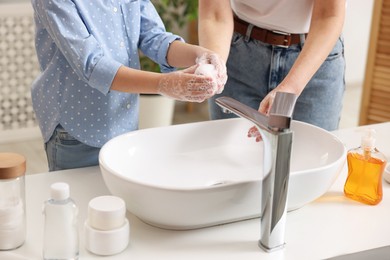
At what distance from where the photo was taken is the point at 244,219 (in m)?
1.17

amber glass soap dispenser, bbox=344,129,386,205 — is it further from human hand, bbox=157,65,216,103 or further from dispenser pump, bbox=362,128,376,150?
human hand, bbox=157,65,216,103

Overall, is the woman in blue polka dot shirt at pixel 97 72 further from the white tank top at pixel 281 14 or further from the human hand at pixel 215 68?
the white tank top at pixel 281 14

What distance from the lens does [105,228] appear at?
1021 mm

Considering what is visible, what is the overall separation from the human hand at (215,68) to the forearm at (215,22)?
0.24 metres

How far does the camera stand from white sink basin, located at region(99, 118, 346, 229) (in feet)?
3.48

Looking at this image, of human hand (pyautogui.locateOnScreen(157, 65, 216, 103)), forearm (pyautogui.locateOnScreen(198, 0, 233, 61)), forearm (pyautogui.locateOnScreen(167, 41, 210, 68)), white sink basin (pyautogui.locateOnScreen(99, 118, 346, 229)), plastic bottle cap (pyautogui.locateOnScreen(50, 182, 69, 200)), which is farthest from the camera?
forearm (pyautogui.locateOnScreen(198, 0, 233, 61))

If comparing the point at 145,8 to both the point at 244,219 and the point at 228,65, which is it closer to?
the point at 228,65

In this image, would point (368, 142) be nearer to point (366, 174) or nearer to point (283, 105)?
point (366, 174)

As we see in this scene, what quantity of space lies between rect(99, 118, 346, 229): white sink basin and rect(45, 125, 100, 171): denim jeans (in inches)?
8.9

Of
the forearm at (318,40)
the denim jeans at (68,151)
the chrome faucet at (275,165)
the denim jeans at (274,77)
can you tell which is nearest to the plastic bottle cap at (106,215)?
the chrome faucet at (275,165)

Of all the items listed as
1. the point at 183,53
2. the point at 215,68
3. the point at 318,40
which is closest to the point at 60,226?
the point at 215,68

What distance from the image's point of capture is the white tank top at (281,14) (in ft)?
5.28

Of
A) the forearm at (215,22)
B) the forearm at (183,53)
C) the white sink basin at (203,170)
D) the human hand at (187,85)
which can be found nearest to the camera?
the white sink basin at (203,170)

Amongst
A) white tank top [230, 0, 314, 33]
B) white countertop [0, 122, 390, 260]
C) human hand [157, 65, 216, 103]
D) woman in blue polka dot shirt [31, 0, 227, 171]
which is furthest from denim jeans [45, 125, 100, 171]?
white tank top [230, 0, 314, 33]
